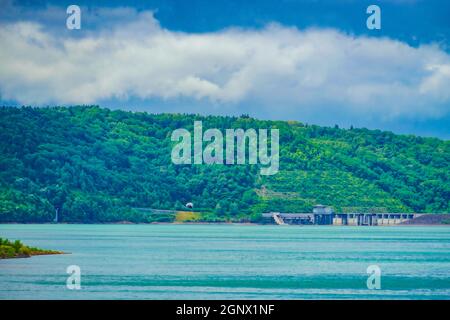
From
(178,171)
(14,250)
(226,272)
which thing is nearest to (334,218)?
(178,171)

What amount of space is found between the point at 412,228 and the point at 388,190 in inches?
342

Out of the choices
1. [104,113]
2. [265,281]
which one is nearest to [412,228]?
[104,113]

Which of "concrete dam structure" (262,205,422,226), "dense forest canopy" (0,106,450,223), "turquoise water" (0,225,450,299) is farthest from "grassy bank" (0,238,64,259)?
"concrete dam structure" (262,205,422,226)

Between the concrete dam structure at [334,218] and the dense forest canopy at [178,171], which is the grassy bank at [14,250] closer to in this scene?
the dense forest canopy at [178,171]

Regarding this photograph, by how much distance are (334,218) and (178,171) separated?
1959 centimetres

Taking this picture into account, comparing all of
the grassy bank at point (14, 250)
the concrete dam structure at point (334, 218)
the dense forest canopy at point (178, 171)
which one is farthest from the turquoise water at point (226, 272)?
the concrete dam structure at point (334, 218)

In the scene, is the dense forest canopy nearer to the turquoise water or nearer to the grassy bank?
the turquoise water

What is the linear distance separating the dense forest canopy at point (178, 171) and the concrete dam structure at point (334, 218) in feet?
3.04

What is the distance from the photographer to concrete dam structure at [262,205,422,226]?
401ft

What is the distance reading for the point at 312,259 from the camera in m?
59.3

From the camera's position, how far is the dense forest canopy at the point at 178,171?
377 feet

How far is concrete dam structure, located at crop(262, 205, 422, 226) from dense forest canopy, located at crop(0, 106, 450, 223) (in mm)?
927

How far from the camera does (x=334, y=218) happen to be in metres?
124
